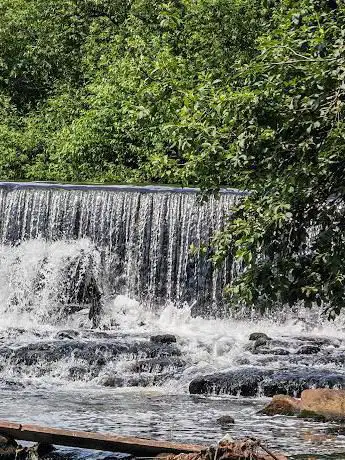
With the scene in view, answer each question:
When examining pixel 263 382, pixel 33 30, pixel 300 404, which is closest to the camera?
pixel 300 404

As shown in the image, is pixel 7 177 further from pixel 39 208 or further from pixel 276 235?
pixel 276 235

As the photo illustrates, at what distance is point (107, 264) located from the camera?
77.2ft

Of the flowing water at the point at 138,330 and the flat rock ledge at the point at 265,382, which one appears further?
the flat rock ledge at the point at 265,382

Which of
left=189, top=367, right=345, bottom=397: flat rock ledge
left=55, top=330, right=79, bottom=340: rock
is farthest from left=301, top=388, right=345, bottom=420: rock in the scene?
left=55, top=330, right=79, bottom=340: rock

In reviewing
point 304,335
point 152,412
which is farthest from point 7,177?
point 152,412

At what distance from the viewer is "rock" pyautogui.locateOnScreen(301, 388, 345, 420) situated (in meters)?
13.4

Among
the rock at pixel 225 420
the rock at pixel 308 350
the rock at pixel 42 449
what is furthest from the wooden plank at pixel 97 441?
the rock at pixel 308 350

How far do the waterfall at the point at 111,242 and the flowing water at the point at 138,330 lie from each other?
1.0 inches

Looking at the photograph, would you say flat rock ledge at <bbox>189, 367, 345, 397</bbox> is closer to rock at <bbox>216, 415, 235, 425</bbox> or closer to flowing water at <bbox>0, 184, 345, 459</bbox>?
flowing water at <bbox>0, 184, 345, 459</bbox>

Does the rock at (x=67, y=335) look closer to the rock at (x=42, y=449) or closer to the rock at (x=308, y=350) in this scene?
the rock at (x=308, y=350)

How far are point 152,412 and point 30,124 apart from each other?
20770 millimetres

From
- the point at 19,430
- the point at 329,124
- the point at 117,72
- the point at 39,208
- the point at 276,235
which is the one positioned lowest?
the point at 19,430

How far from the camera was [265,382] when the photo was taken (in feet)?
50.9

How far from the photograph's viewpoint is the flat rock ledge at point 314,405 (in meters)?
13.4
